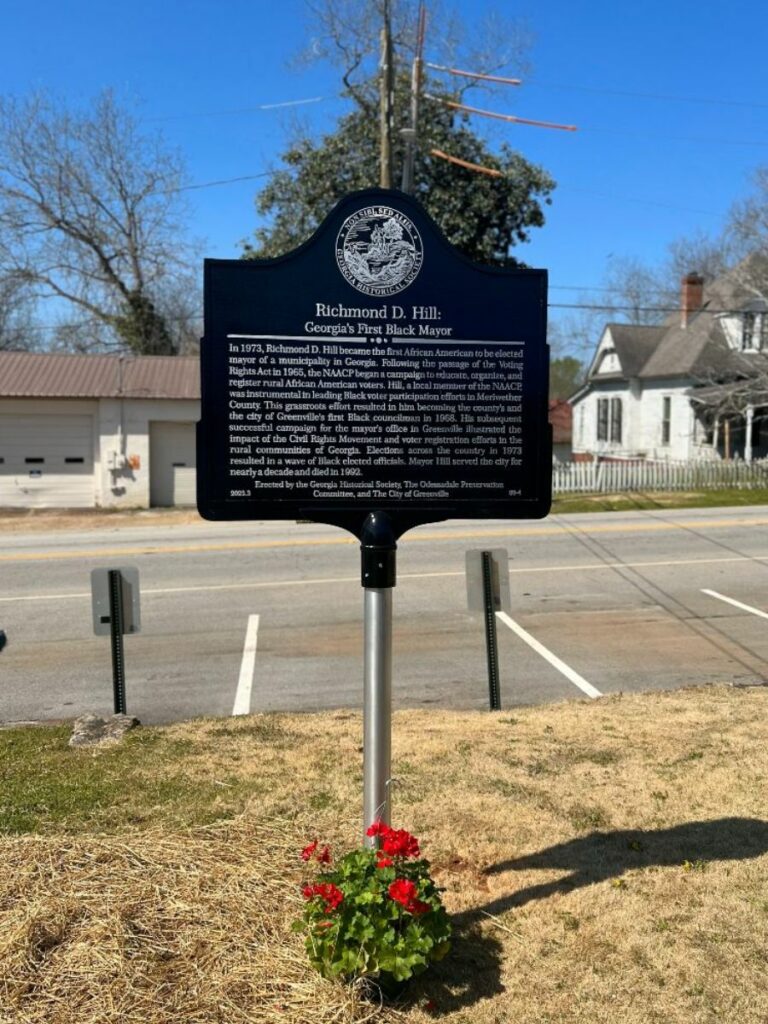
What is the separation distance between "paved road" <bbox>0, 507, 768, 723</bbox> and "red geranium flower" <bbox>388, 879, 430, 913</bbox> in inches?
167

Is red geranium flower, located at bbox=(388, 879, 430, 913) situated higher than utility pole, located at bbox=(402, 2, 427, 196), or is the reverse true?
utility pole, located at bbox=(402, 2, 427, 196)

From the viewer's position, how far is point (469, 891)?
3.87 m

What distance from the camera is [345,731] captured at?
601cm

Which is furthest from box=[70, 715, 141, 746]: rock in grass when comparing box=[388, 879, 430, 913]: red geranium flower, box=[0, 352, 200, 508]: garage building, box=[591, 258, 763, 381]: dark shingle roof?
box=[591, 258, 763, 381]: dark shingle roof

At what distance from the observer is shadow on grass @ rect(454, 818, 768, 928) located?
12.8ft

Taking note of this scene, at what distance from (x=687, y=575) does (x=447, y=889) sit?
33.4 feet

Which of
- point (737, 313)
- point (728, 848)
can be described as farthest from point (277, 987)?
point (737, 313)

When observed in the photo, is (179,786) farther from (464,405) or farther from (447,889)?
(464,405)

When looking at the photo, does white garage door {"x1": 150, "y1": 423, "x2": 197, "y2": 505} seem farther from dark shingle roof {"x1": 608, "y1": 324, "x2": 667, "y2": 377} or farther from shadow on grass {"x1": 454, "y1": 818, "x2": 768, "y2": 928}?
shadow on grass {"x1": 454, "y1": 818, "x2": 768, "y2": 928}

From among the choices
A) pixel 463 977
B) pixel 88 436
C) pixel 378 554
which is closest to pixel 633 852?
pixel 463 977

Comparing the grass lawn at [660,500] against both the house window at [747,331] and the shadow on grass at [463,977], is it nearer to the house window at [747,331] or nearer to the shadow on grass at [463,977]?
the house window at [747,331]

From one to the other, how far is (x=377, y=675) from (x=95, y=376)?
23944mm

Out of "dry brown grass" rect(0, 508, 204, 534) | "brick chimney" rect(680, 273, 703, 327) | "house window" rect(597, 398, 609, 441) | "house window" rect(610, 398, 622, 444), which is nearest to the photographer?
"dry brown grass" rect(0, 508, 204, 534)

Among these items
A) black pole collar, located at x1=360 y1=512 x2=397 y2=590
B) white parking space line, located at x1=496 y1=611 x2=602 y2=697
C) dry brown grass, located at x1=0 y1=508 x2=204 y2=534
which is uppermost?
black pole collar, located at x1=360 y1=512 x2=397 y2=590
